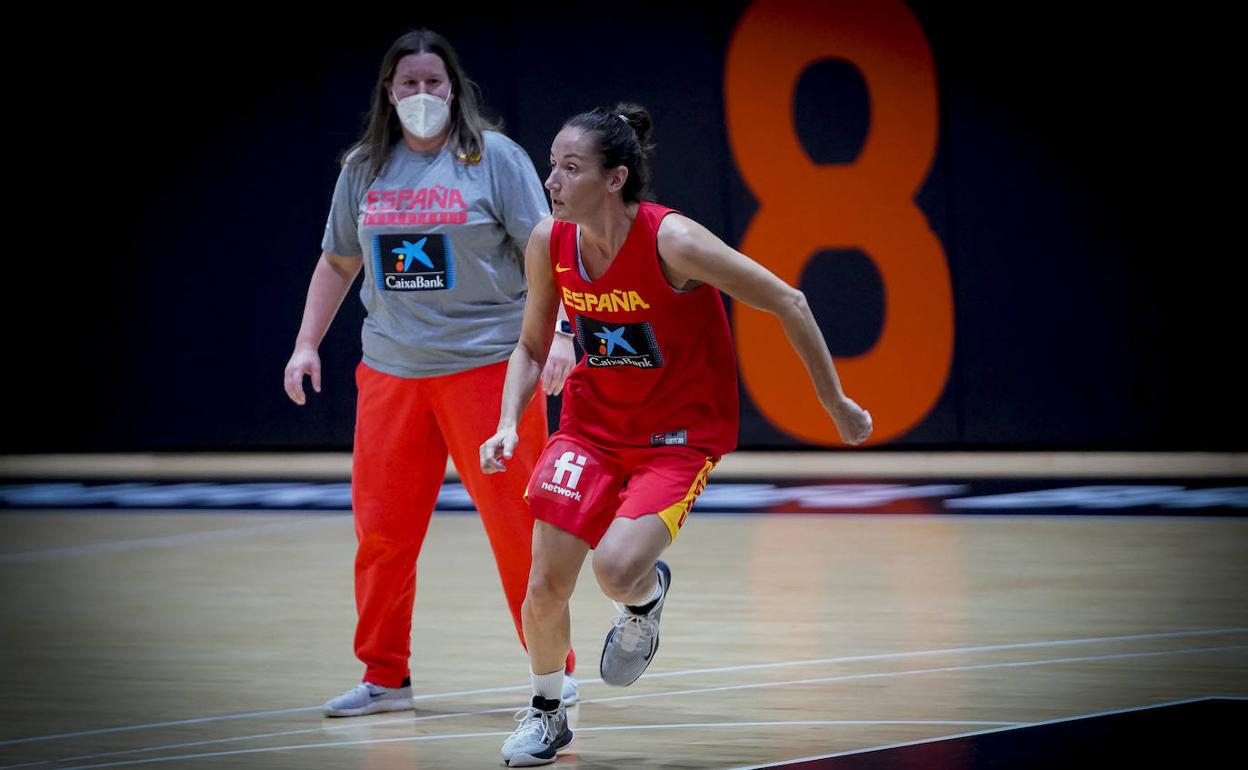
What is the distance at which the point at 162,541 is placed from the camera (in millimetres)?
7637

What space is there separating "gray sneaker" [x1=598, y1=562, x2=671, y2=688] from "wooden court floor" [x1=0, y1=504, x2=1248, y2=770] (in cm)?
18

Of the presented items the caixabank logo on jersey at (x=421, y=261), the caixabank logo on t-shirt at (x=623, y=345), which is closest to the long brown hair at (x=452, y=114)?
the caixabank logo on jersey at (x=421, y=261)

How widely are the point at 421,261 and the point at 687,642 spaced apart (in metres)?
1.50

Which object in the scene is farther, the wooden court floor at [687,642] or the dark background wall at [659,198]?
the dark background wall at [659,198]

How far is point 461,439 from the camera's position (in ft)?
14.2

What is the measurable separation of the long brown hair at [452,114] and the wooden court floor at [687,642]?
4.68 ft

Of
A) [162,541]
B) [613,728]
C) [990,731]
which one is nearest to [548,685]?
[613,728]

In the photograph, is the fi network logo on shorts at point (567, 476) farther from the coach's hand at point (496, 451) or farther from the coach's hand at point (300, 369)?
the coach's hand at point (300, 369)

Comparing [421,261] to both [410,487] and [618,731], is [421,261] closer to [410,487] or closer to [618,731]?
[410,487]

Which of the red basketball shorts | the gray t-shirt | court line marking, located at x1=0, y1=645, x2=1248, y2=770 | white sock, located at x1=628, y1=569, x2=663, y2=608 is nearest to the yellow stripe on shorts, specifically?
the red basketball shorts

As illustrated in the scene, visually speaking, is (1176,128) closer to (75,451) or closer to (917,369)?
(917,369)

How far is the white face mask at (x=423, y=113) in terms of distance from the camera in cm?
435

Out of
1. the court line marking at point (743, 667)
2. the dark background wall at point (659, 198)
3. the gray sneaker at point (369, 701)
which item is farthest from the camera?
the dark background wall at point (659, 198)

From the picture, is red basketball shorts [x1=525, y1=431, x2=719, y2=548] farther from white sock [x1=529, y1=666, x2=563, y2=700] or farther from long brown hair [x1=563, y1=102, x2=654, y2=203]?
long brown hair [x1=563, y1=102, x2=654, y2=203]
